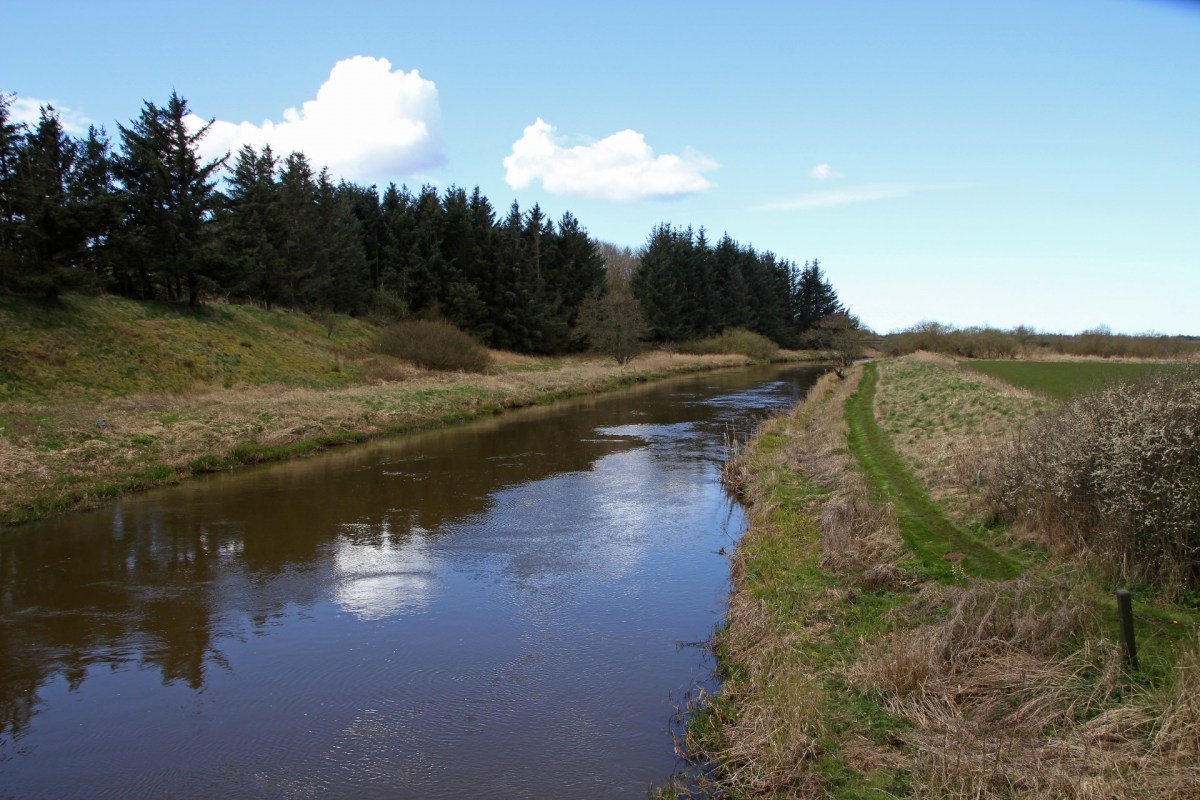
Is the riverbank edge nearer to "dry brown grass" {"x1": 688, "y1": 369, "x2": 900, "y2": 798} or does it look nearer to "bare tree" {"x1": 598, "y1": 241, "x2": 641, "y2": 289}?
"dry brown grass" {"x1": 688, "y1": 369, "x2": 900, "y2": 798}

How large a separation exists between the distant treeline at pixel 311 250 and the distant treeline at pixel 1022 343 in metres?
17.4

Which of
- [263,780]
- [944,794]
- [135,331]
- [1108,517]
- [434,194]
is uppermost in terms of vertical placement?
[434,194]

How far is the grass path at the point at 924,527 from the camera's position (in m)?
9.38

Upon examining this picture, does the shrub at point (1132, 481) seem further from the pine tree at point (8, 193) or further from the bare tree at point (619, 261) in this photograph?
the bare tree at point (619, 261)

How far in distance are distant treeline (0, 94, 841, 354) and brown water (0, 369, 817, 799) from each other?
14.1 meters

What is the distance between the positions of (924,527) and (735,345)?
64211mm

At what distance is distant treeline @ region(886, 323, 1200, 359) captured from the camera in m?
57.6

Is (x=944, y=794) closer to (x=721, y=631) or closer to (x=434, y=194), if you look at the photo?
(x=721, y=631)

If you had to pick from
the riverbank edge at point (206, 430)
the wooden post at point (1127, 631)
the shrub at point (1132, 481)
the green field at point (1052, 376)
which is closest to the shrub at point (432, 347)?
the riverbank edge at point (206, 430)

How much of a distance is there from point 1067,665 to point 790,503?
805cm

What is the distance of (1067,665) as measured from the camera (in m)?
6.46

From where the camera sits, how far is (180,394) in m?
25.4

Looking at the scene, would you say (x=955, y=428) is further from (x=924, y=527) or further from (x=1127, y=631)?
(x=1127, y=631)

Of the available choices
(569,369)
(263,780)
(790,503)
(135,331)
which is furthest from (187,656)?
(569,369)
